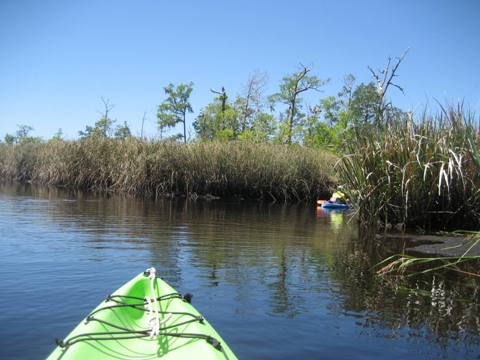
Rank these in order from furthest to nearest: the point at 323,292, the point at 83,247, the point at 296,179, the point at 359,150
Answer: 1. the point at 296,179
2. the point at 359,150
3. the point at 83,247
4. the point at 323,292

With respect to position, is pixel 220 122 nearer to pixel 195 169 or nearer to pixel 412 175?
pixel 195 169

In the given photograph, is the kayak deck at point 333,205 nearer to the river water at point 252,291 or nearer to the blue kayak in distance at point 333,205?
the blue kayak in distance at point 333,205

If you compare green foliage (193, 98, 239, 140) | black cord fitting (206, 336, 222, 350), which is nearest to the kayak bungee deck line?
black cord fitting (206, 336, 222, 350)

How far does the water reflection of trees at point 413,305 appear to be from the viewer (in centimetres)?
462

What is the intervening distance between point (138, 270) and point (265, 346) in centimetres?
306

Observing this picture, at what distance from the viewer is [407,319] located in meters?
4.98

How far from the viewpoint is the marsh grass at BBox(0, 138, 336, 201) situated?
21938mm

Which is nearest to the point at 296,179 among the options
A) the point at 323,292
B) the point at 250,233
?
the point at 250,233

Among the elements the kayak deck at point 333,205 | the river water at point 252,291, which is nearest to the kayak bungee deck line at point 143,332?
the river water at point 252,291

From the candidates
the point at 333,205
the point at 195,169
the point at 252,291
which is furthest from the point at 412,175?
the point at 195,169

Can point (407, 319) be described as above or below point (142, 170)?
below

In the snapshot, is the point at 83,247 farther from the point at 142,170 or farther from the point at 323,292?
the point at 142,170

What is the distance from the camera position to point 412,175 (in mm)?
9695

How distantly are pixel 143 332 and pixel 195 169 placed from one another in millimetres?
18447
